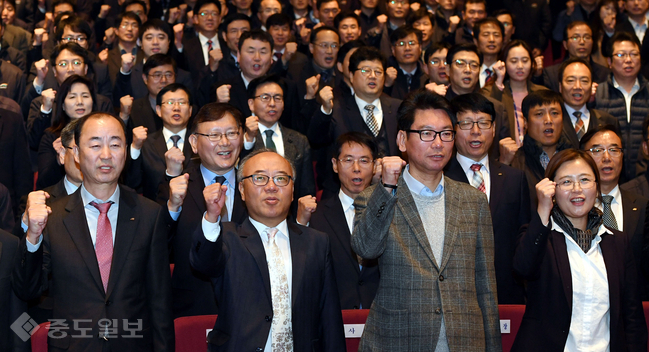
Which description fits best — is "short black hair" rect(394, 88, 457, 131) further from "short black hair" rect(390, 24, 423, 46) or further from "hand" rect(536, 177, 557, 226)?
"short black hair" rect(390, 24, 423, 46)

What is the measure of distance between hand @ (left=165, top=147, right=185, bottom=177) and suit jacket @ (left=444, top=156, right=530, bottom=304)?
4.73 feet

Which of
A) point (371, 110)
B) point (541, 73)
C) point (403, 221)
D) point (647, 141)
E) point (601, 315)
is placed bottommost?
point (601, 315)

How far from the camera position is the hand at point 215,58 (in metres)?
6.09

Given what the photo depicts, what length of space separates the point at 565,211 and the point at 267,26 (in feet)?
13.8

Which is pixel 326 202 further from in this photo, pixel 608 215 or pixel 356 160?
pixel 608 215

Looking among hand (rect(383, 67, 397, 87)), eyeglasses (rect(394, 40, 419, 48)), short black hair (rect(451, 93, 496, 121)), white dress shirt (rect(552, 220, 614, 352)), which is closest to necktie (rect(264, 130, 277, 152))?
short black hair (rect(451, 93, 496, 121))

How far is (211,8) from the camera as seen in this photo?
7.01 metres

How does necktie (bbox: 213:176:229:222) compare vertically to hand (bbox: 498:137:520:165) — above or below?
below

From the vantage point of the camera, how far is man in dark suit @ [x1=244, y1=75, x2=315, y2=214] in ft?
15.3

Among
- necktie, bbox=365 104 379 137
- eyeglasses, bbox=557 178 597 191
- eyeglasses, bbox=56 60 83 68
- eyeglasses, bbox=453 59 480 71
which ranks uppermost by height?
eyeglasses, bbox=56 60 83 68

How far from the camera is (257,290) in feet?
9.62

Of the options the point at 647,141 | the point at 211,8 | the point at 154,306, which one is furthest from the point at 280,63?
the point at 154,306

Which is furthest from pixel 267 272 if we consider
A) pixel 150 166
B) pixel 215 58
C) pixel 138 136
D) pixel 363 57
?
pixel 215 58

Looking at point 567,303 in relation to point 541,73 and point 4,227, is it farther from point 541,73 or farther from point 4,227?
point 541,73
